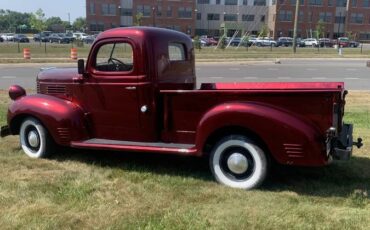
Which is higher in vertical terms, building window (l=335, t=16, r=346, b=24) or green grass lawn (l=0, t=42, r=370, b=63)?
building window (l=335, t=16, r=346, b=24)

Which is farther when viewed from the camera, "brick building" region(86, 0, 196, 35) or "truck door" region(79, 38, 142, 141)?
"brick building" region(86, 0, 196, 35)

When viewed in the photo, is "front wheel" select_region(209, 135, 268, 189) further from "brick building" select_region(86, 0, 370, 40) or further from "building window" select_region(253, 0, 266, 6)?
"building window" select_region(253, 0, 266, 6)

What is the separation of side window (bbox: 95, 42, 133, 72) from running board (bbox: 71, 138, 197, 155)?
92 centimetres

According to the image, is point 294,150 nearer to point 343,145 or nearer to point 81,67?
point 343,145

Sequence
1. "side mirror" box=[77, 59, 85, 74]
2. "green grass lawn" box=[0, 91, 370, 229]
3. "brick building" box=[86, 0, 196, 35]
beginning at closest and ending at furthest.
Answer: "green grass lawn" box=[0, 91, 370, 229] → "side mirror" box=[77, 59, 85, 74] → "brick building" box=[86, 0, 196, 35]

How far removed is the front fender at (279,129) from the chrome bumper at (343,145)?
26 cm

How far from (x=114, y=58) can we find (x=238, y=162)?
2.16 meters

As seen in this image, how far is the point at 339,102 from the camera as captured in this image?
509 centimetres

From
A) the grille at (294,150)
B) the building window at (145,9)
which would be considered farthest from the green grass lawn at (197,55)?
the building window at (145,9)

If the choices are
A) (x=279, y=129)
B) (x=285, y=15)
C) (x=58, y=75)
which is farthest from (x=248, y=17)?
(x=279, y=129)

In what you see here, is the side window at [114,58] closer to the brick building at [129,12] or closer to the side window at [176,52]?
the side window at [176,52]

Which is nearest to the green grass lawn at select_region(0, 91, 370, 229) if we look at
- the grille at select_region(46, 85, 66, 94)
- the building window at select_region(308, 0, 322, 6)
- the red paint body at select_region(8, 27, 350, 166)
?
the red paint body at select_region(8, 27, 350, 166)

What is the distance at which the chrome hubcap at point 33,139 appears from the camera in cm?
663

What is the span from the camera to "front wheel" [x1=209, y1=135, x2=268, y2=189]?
5.25 metres
